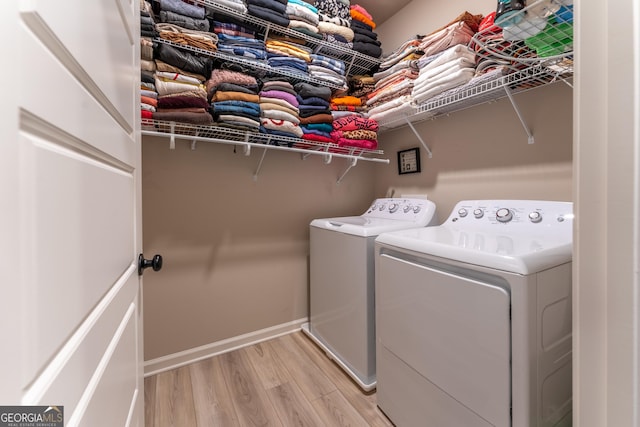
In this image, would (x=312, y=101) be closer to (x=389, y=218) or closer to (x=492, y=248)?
(x=389, y=218)

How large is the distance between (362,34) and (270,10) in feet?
2.37

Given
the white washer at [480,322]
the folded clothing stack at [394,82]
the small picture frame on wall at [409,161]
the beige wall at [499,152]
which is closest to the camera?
the white washer at [480,322]

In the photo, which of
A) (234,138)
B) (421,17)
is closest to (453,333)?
(234,138)

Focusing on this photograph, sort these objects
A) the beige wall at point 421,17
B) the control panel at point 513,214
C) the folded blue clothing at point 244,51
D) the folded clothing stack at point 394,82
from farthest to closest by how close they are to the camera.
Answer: the folded clothing stack at point 394,82
the beige wall at point 421,17
the folded blue clothing at point 244,51
the control panel at point 513,214

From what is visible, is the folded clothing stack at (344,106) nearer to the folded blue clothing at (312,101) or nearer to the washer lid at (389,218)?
the folded blue clothing at (312,101)

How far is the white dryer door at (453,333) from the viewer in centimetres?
80

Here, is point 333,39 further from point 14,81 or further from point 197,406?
point 197,406

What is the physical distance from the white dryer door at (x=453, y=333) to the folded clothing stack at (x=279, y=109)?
96 cm

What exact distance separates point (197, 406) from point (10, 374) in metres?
1.44

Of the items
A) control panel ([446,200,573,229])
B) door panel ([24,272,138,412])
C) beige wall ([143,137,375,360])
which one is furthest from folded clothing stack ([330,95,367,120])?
door panel ([24,272,138,412])

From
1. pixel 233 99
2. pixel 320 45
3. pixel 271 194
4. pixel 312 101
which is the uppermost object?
pixel 320 45

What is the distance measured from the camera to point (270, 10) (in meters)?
1.50

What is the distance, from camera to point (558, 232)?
1.06 meters

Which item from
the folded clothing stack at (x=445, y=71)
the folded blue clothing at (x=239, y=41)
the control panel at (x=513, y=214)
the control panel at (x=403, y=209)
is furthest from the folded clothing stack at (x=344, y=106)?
the control panel at (x=513, y=214)
